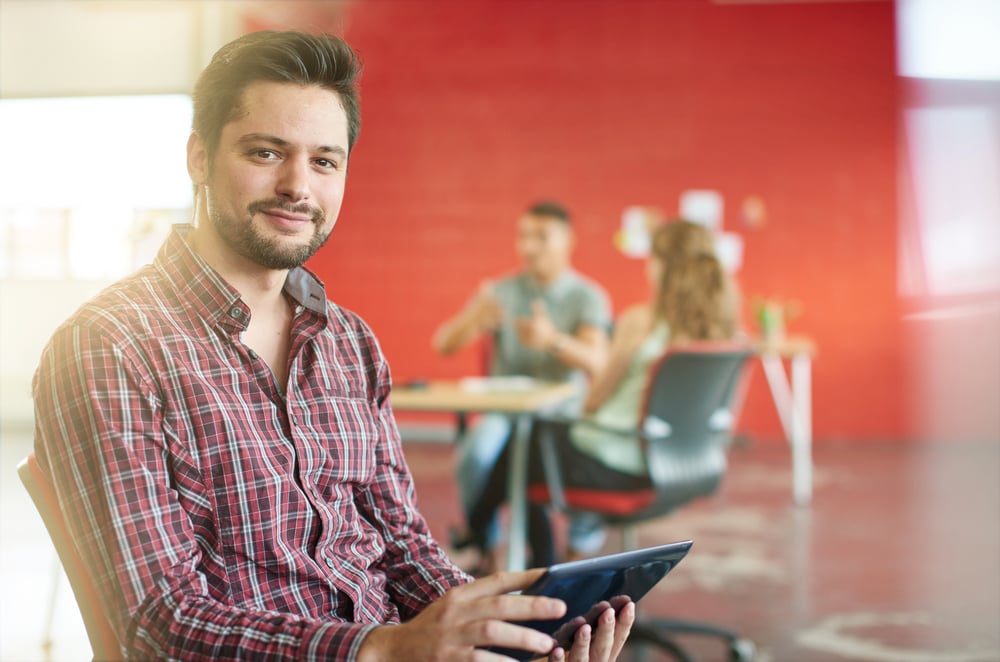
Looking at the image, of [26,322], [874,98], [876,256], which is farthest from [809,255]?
[26,322]

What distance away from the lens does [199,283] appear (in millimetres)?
1127

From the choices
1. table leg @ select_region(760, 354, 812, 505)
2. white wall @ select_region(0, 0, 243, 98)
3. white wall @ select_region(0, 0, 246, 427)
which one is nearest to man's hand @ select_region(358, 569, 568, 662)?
white wall @ select_region(0, 0, 246, 427)

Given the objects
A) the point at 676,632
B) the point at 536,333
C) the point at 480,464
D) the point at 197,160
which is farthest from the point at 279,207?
the point at 480,464

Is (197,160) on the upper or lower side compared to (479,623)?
upper

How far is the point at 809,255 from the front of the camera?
6.94 m

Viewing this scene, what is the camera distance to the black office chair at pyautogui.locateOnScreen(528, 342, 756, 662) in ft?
8.72

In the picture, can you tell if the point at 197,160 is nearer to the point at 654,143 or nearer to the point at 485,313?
the point at 485,313

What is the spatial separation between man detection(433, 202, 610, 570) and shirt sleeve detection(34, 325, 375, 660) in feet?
7.76

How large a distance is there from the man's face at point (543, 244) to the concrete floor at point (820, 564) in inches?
50.1

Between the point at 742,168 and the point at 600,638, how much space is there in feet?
20.8

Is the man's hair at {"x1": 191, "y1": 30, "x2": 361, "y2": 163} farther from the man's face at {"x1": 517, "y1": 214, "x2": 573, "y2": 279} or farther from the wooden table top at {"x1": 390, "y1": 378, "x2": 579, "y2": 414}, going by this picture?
the man's face at {"x1": 517, "y1": 214, "x2": 573, "y2": 279}

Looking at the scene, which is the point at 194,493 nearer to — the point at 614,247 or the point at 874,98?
the point at 614,247

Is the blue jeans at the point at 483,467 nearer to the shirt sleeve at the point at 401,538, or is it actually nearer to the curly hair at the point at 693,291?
the curly hair at the point at 693,291

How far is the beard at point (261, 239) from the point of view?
114cm
